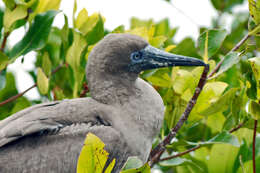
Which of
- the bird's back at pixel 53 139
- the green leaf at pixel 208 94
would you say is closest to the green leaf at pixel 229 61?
the green leaf at pixel 208 94

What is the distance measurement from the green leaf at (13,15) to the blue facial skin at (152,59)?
3.10ft

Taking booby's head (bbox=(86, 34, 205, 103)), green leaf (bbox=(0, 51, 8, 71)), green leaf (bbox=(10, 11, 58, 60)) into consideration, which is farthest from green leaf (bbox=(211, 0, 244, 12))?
green leaf (bbox=(0, 51, 8, 71))

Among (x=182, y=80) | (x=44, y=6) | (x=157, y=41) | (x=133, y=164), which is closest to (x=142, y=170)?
(x=133, y=164)

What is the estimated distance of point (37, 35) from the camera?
11.4 feet

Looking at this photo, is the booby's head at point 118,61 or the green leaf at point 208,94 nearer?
the green leaf at point 208,94

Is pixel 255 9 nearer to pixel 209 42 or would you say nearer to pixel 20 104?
pixel 209 42

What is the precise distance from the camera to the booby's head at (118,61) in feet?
11.6

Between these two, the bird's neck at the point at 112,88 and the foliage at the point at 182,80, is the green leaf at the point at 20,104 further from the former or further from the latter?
the bird's neck at the point at 112,88

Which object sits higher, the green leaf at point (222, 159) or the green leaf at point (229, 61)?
the green leaf at point (229, 61)

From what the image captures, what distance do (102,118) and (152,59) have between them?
66cm

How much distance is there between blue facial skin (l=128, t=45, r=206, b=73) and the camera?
3.39 metres

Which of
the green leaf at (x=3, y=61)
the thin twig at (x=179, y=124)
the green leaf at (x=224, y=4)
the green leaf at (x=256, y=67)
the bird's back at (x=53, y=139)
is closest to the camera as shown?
the green leaf at (x=256, y=67)

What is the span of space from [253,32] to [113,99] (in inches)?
50.4

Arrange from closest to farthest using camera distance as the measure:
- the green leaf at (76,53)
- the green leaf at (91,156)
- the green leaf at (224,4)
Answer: the green leaf at (91,156)
the green leaf at (76,53)
the green leaf at (224,4)
